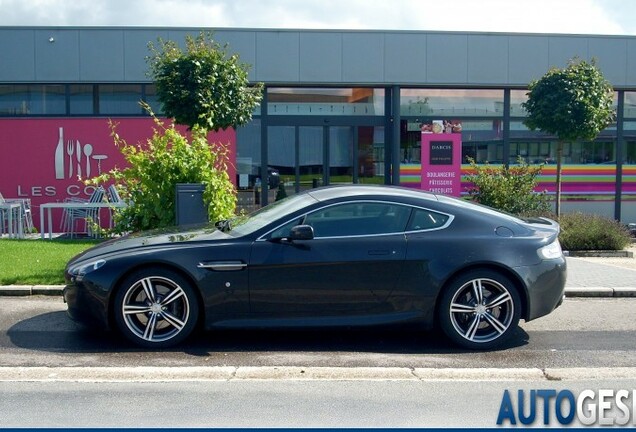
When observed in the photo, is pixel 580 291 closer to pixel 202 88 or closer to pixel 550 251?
pixel 550 251

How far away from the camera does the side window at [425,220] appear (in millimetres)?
6932

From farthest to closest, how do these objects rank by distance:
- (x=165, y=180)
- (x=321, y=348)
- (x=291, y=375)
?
(x=165, y=180), (x=321, y=348), (x=291, y=375)

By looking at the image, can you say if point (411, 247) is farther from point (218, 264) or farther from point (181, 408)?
point (181, 408)

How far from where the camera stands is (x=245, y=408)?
523cm

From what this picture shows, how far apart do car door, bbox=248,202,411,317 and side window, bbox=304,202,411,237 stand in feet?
0.05

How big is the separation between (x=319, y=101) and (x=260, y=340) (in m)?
12.9

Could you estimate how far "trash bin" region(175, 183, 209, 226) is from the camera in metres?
Answer: 10.3

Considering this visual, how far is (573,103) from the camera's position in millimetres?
15156

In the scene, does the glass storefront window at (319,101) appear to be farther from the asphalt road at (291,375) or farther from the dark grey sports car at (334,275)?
the dark grey sports car at (334,275)

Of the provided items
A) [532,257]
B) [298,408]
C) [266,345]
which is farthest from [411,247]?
[298,408]

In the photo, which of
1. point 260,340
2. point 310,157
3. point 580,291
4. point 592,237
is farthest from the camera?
point 310,157

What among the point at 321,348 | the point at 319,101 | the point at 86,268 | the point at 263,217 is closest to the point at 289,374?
the point at 321,348

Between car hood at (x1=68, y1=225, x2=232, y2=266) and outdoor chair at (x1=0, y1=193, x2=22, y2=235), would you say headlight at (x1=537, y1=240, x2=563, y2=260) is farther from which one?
outdoor chair at (x1=0, y1=193, x2=22, y2=235)

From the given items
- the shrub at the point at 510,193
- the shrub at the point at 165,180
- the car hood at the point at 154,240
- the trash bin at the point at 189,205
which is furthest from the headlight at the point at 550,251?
the shrub at the point at 510,193
